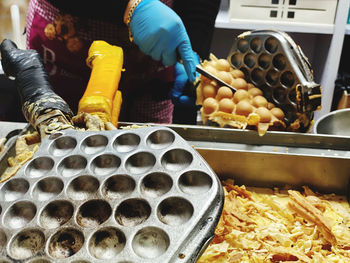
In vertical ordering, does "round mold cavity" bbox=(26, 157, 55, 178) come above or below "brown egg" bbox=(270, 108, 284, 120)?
above

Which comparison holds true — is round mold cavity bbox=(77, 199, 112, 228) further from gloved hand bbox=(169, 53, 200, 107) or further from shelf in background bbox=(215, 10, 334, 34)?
shelf in background bbox=(215, 10, 334, 34)

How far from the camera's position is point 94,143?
87cm

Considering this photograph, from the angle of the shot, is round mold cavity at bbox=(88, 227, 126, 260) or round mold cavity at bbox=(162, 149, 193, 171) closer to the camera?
round mold cavity at bbox=(88, 227, 126, 260)

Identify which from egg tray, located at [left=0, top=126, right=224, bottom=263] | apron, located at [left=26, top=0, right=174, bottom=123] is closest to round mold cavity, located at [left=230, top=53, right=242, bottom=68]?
apron, located at [left=26, top=0, right=174, bottom=123]

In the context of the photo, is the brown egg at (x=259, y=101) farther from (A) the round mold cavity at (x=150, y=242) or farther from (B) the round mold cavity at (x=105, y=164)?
(A) the round mold cavity at (x=150, y=242)

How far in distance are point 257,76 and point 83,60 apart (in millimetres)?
998

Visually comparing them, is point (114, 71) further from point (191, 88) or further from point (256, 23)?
point (256, 23)

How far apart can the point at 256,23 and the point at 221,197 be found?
2.56 metres

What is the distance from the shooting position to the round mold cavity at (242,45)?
1585 mm

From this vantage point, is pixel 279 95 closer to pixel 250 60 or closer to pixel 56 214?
pixel 250 60

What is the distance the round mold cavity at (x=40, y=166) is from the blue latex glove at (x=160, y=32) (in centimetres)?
102

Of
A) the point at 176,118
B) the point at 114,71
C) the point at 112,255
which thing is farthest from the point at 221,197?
the point at 176,118

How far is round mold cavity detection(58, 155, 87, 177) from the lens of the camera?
787 millimetres

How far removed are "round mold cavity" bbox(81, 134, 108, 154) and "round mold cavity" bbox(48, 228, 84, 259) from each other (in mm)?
244
